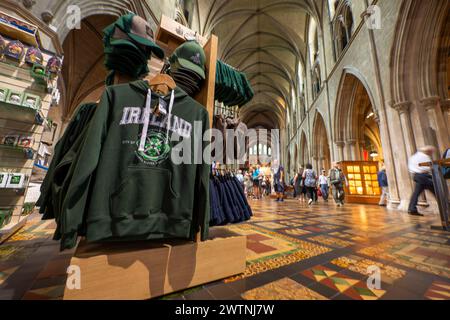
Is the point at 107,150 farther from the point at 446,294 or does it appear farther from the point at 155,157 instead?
the point at 446,294

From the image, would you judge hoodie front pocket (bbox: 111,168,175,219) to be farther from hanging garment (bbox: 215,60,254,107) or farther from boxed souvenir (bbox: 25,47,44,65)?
boxed souvenir (bbox: 25,47,44,65)

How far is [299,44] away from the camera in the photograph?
14297 millimetres

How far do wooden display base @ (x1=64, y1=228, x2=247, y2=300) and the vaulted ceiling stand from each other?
1257 cm

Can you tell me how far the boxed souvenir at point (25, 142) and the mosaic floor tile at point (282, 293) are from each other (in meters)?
3.08

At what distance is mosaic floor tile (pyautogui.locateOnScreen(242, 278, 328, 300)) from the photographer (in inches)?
35.9

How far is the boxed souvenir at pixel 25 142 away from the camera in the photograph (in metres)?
2.16

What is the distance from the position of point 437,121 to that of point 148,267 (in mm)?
7124

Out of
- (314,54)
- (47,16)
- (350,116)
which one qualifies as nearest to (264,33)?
(314,54)

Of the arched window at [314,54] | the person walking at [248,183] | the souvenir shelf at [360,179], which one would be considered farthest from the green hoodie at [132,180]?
the arched window at [314,54]

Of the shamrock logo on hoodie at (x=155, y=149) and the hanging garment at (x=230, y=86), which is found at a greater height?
the hanging garment at (x=230, y=86)

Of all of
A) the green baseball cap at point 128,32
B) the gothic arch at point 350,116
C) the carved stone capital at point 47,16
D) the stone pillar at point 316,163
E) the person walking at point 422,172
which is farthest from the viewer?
the stone pillar at point 316,163

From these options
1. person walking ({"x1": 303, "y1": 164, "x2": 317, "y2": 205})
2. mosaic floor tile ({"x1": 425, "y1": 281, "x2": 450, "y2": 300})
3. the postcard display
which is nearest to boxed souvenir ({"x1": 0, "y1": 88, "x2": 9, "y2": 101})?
the postcard display

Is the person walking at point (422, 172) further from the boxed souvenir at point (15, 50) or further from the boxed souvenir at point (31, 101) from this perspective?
the boxed souvenir at point (15, 50)

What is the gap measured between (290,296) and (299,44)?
18.0 m
